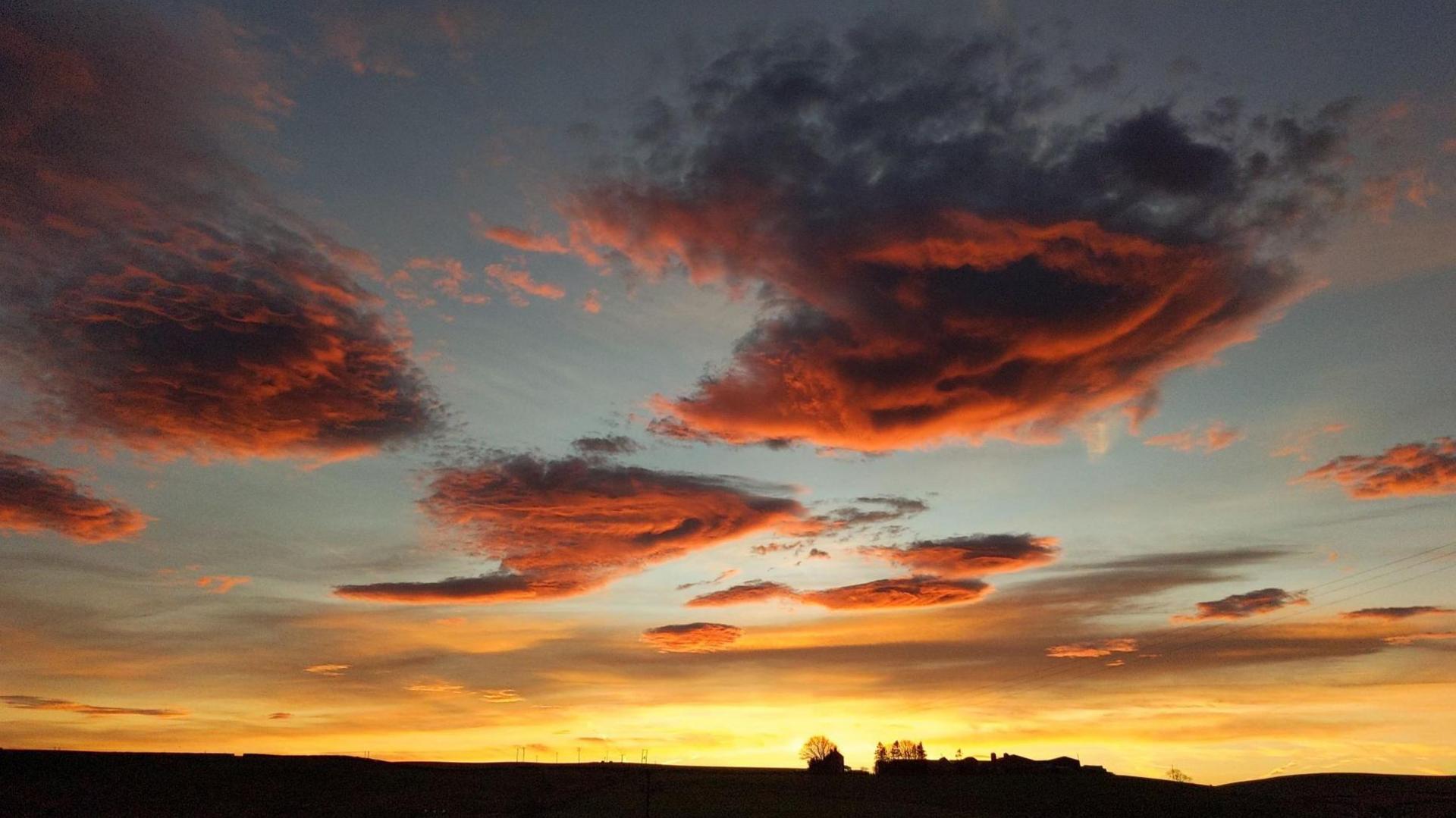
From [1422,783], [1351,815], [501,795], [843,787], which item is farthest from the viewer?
[843,787]

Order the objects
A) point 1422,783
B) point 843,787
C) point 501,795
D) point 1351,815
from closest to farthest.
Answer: point 1351,815, point 501,795, point 1422,783, point 843,787

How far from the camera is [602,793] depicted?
538 ft

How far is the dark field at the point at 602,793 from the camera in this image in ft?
454

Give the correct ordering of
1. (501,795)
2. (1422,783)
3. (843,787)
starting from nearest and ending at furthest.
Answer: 1. (501,795)
2. (1422,783)
3. (843,787)

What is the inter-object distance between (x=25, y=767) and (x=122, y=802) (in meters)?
47.9

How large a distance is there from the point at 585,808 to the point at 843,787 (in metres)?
60.7

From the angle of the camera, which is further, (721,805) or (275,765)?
(275,765)

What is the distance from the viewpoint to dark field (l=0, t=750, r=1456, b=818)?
454 ft

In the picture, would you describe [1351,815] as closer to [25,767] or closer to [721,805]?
[721,805]

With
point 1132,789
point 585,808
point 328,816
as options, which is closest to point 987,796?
point 1132,789

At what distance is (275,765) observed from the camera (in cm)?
18612

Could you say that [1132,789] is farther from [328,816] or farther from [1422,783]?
[328,816]

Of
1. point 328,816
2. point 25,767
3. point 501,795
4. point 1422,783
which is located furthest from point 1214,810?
point 25,767

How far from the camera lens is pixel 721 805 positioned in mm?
136125
